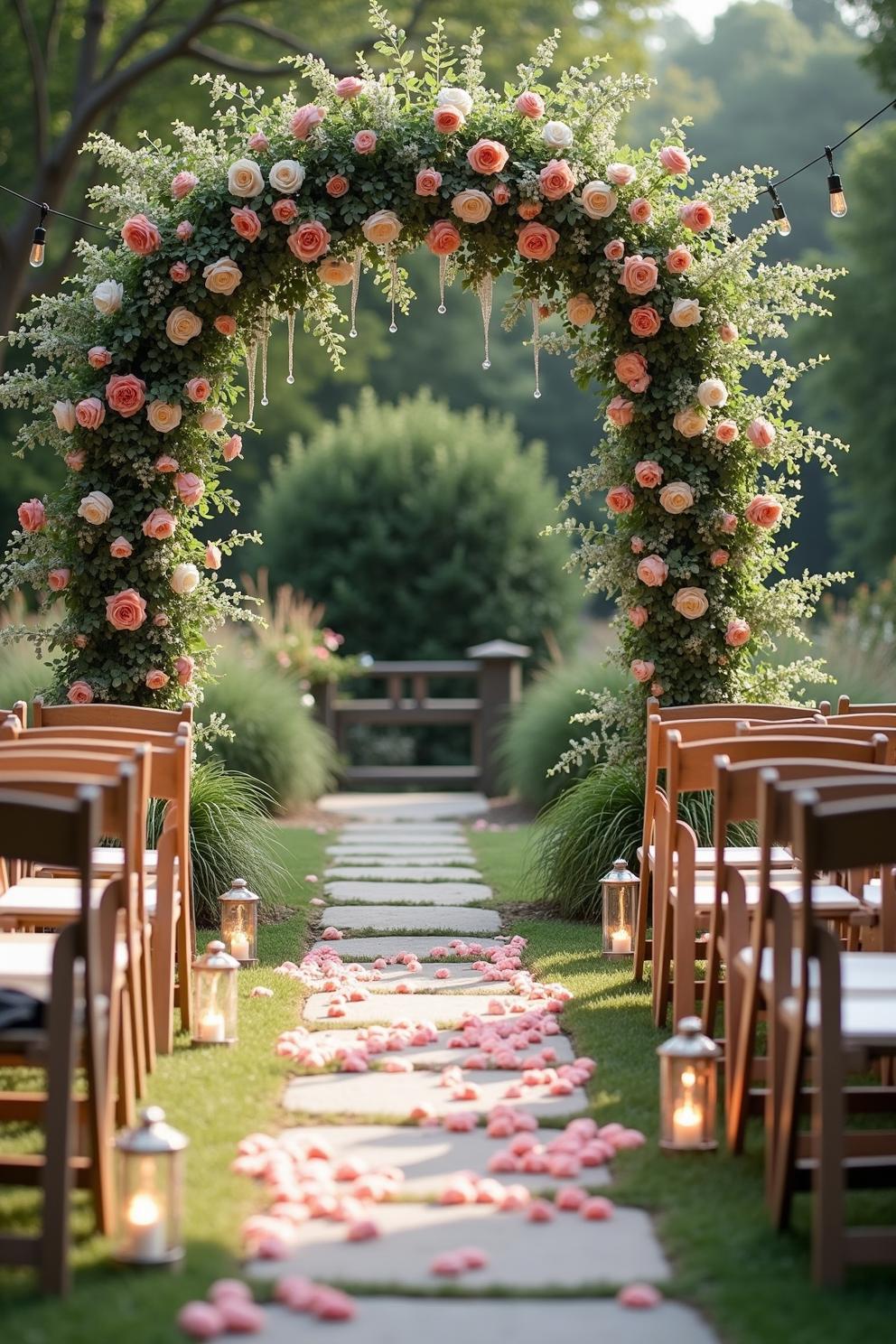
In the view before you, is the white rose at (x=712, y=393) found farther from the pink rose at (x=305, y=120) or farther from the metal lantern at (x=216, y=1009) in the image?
the metal lantern at (x=216, y=1009)

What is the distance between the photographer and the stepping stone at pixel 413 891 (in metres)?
7.53

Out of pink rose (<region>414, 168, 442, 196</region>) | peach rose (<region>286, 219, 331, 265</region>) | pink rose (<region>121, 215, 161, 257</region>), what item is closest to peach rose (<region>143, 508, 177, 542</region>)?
pink rose (<region>121, 215, 161, 257</region>)

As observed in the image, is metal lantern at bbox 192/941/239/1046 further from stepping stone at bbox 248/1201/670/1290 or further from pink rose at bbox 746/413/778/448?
pink rose at bbox 746/413/778/448

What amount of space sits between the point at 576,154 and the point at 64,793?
445 cm

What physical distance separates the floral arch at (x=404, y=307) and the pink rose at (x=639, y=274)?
0.01 meters

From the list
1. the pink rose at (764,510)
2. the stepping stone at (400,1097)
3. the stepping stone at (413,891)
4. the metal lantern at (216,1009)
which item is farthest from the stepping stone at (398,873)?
the stepping stone at (400,1097)

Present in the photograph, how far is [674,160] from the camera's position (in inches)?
267

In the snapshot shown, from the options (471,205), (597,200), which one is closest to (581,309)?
(597,200)

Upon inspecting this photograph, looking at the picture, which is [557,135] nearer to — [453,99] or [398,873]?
[453,99]

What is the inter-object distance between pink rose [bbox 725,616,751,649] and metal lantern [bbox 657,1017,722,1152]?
11.4ft

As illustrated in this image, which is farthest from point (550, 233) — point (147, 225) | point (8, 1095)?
point (8, 1095)

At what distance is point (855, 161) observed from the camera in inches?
874

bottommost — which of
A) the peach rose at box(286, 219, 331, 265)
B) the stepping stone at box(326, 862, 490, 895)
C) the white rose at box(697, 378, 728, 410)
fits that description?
the stepping stone at box(326, 862, 490, 895)

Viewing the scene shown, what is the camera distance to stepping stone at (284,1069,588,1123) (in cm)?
402
